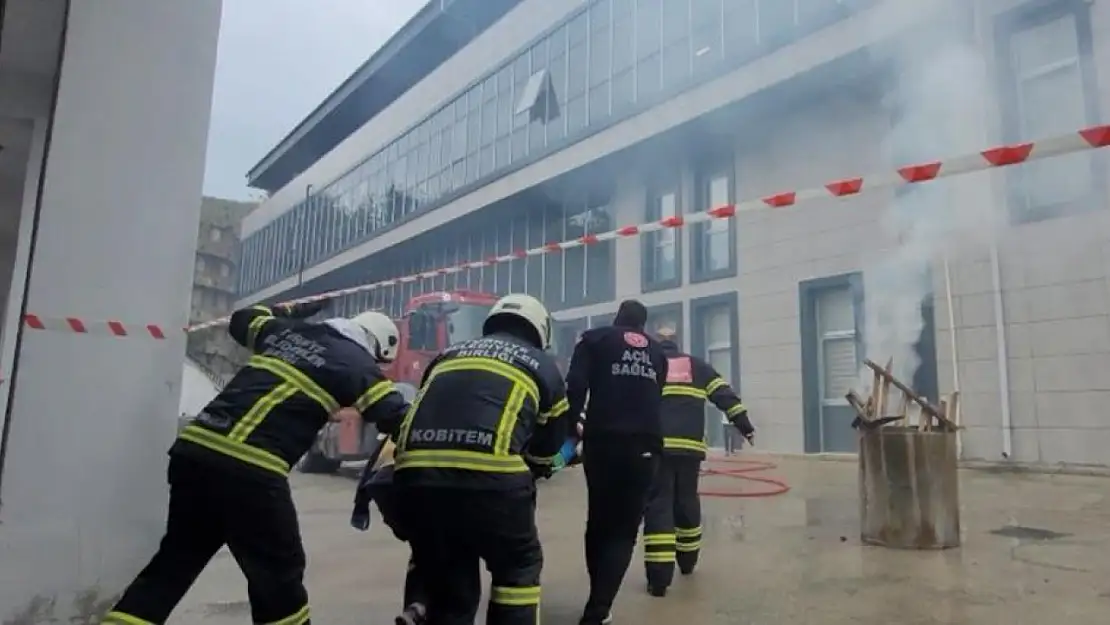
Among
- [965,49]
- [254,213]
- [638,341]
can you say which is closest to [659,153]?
[965,49]

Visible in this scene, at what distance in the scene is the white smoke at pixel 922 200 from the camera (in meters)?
9.58

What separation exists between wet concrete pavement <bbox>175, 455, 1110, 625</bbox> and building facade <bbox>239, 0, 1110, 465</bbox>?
272 centimetres

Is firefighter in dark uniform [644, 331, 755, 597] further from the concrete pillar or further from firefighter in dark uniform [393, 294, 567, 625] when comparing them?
the concrete pillar

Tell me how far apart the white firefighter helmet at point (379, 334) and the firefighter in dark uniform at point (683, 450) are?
1.59m

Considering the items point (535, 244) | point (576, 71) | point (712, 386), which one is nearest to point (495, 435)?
point (712, 386)

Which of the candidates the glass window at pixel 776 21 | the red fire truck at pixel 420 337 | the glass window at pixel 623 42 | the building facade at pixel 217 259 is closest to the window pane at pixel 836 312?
the glass window at pixel 776 21

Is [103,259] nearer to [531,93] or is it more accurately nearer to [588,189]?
[588,189]

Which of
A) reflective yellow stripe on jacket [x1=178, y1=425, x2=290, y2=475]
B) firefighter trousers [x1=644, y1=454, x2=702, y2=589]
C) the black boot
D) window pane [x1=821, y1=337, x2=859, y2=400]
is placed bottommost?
the black boot

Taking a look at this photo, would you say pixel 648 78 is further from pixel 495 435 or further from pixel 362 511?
pixel 495 435

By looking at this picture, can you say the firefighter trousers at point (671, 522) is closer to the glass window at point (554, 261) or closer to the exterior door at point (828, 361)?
the exterior door at point (828, 361)

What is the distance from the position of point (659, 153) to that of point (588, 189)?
2.27m

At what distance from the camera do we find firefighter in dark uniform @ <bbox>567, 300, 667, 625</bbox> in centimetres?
349

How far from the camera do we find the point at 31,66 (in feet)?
19.9

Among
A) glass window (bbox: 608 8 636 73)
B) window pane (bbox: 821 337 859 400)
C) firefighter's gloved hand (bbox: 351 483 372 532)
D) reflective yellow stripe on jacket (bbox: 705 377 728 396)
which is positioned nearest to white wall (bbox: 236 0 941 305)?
glass window (bbox: 608 8 636 73)
